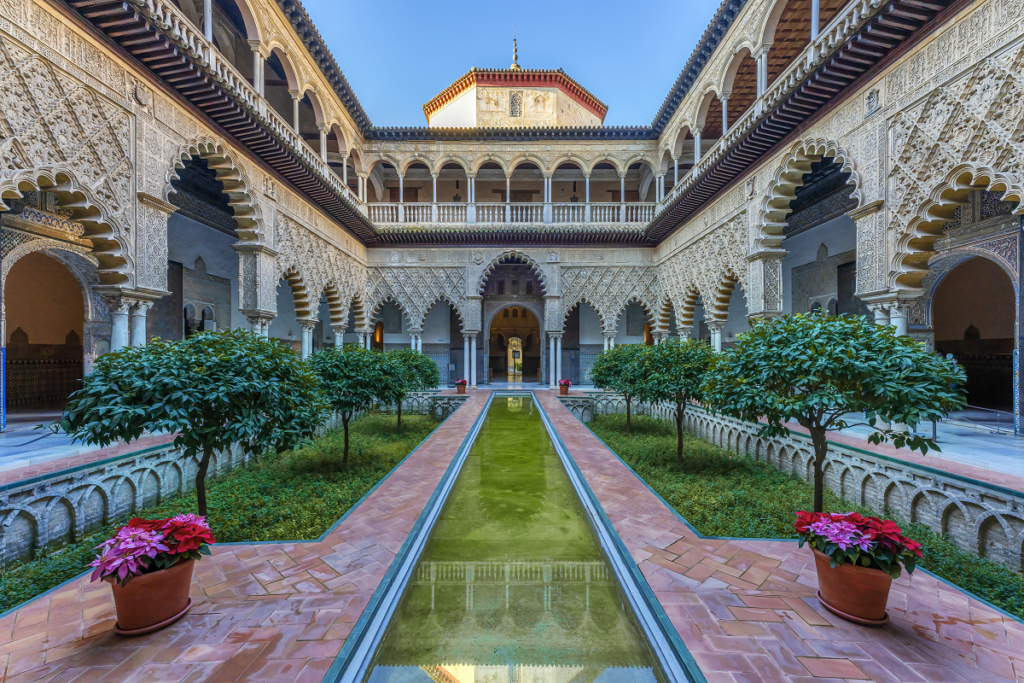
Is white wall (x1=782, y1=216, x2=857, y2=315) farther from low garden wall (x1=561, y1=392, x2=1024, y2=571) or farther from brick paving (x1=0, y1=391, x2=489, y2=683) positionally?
brick paving (x1=0, y1=391, x2=489, y2=683)

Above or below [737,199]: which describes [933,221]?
below

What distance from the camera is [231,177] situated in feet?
28.0

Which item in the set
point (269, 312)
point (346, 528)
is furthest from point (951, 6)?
point (269, 312)

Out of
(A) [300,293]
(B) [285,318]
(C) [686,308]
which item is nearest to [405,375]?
(A) [300,293]

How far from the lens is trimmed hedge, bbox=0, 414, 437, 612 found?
10.8 feet

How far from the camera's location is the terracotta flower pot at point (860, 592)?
2293 millimetres

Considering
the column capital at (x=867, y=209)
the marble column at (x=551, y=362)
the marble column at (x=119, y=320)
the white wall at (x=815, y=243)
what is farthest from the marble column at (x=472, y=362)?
the column capital at (x=867, y=209)

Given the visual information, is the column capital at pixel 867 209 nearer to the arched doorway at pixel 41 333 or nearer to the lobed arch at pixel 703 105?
the lobed arch at pixel 703 105

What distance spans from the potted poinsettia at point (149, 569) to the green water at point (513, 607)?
1.15 metres

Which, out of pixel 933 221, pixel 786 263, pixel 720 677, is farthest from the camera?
pixel 786 263

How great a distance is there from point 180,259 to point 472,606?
485 inches

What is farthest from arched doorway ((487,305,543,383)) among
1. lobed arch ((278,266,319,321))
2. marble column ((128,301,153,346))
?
marble column ((128,301,153,346))

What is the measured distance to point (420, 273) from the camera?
16.0 metres

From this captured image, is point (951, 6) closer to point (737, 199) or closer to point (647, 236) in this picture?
point (737, 199)
